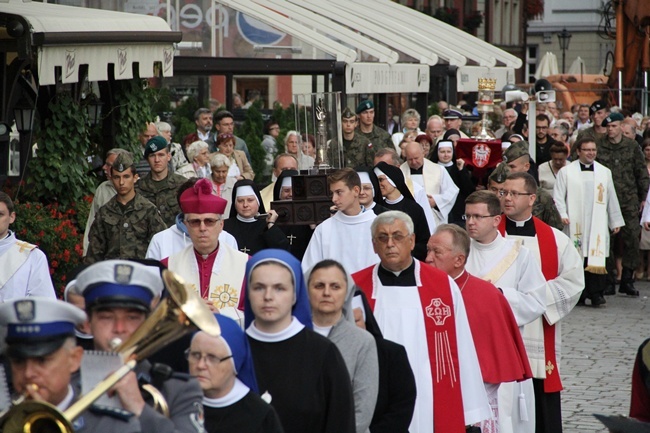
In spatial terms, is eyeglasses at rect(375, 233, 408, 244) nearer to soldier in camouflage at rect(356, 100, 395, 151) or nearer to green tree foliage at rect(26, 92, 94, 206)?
green tree foliage at rect(26, 92, 94, 206)

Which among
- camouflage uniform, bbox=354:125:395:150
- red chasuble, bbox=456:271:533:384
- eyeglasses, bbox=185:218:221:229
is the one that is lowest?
red chasuble, bbox=456:271:533:384

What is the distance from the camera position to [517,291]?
8344mm

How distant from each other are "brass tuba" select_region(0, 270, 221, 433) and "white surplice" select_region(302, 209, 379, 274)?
5.68 meters

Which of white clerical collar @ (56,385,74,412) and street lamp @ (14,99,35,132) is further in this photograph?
street lamp @ (14,99,35,132)

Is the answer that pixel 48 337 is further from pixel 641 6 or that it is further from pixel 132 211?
pixel 641 6

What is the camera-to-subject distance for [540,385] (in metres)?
8.84

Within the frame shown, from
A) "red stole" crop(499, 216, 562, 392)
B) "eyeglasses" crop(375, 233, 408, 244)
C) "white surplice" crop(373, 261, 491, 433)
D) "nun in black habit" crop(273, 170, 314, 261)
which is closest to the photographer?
"white surplice" crop(373, 261, 491, 433)

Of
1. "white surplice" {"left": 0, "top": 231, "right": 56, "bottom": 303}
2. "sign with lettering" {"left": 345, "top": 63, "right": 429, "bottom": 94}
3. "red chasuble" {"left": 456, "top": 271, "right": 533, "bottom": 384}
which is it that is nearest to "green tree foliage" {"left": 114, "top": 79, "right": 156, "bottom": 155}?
"sign with lettering" {"left": 345, "top": 63, "right": 429, "bottom": 94}

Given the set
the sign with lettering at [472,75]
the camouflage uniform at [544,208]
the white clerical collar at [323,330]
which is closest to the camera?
the white clerical collar at [323,330]

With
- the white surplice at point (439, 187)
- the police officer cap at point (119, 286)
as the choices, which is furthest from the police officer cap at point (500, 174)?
the police officer cap at point (119, 286)

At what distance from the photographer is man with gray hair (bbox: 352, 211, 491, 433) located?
23.3ft

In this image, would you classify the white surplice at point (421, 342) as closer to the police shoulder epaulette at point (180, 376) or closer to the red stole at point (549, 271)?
the red stole at point (549, 271)

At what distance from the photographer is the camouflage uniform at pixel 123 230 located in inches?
386

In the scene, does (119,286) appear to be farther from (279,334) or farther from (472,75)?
(472,75)
